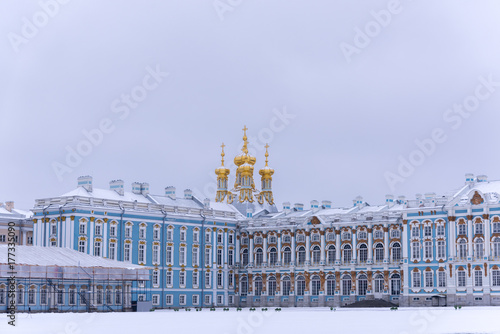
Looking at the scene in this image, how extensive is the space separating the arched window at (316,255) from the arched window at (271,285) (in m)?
5.15

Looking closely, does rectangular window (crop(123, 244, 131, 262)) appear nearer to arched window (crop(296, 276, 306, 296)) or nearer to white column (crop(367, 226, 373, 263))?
arched window (crop(296, 276, 306, 296))

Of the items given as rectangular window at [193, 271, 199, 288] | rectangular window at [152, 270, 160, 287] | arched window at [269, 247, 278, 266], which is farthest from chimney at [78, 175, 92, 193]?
arched window at [269, 247, 278, 266]

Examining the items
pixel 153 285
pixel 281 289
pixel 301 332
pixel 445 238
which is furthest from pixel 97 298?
pixel 301 332

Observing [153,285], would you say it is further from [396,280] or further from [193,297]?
[396,280]

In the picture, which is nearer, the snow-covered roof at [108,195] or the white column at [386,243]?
the snow-covered roof at [108,195]

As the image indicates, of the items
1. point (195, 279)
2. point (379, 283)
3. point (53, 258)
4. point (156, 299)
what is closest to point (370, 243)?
point (379, 283)

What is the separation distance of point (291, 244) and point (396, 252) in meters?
11.9

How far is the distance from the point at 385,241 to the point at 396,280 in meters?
3.96

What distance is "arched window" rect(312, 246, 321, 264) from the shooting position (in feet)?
323

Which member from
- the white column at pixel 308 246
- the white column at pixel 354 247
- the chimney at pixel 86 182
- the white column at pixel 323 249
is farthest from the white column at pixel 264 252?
the chimney at pixel 86 182

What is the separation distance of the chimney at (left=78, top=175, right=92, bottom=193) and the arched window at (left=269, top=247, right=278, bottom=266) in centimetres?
2146

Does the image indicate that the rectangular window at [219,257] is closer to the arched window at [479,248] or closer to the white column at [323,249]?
the white column at [323,249]

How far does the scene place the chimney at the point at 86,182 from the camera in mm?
91500

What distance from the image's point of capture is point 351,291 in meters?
95.2
